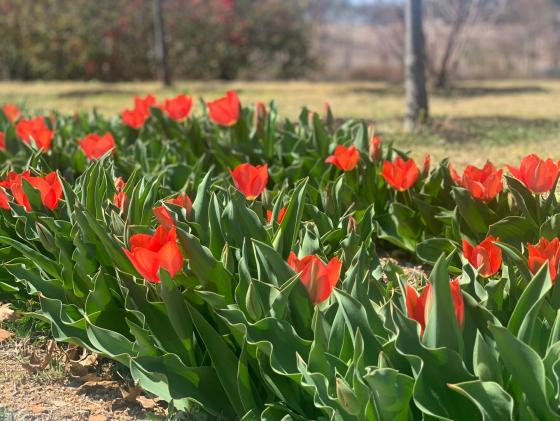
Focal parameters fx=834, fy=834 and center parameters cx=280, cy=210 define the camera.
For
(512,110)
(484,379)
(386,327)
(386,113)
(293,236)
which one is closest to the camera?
(484,379)

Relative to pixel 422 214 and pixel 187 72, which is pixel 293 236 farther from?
pixel 187 72

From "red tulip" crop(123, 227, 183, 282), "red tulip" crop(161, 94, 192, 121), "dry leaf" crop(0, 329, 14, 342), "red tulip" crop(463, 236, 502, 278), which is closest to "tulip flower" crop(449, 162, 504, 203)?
"red tulip" crop(463, 236, 502, 278)

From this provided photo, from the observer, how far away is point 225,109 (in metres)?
4.83

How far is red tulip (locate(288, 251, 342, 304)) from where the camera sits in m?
2.28

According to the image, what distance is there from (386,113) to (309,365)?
25.9 feet

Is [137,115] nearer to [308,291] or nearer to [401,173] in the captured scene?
[401,173]

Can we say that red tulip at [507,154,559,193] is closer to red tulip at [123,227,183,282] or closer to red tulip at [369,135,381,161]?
red tulip at [369,135,381,161]

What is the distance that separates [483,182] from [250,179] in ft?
3.18

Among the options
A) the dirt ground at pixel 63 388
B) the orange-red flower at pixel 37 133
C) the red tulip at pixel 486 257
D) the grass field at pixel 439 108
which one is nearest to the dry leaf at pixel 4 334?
the dirt ground at pixel 63 388

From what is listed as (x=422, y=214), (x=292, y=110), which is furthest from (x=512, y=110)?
(x=422, y=214)

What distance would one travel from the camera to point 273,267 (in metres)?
2.44

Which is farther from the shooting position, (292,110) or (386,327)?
(292,110)

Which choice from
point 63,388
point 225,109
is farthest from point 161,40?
point 63,388

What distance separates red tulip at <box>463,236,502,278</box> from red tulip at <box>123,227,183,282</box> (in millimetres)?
855
